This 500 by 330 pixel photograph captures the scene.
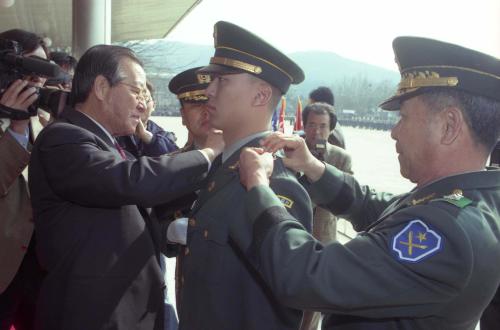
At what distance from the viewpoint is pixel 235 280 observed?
1.58 meters

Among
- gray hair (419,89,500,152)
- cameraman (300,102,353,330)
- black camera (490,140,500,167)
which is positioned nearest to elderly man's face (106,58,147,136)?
gray hair (419,89,500,152)

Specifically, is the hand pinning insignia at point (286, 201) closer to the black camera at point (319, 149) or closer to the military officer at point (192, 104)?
the military officer at point (192, 104)

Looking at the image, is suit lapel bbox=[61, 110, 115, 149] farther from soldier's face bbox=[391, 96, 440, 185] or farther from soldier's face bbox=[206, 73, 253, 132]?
soldier's face bbox=[391, 96, 440, 185]

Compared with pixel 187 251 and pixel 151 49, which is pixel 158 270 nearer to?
pixel 187 251

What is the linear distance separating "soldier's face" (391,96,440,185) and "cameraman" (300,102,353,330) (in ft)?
7.58

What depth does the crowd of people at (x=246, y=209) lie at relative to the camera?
1.17 m

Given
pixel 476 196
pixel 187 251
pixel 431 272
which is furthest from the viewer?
pixel 187 251

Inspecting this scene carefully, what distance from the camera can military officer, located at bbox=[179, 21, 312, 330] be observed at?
5.08ft

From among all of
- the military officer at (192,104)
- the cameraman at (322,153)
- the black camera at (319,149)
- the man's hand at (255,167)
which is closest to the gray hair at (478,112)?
the man's hand at (255,167)

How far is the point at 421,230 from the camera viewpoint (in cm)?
116

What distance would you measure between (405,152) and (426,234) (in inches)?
14.6

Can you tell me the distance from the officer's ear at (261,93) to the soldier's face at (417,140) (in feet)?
1.86

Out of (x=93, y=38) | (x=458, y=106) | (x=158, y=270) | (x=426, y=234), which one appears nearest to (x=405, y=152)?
(x=458, y=106)

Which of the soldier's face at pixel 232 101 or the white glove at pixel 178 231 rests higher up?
the soldier's face at pixel 232 101
